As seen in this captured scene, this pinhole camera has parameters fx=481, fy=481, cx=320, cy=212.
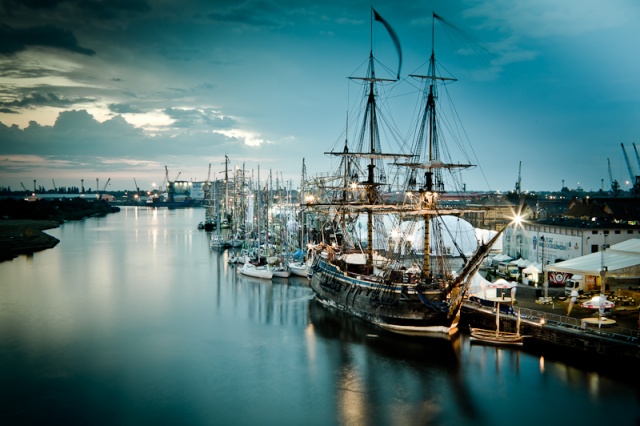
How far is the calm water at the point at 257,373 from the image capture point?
19.4 meters

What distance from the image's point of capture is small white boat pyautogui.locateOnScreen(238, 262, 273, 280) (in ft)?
154

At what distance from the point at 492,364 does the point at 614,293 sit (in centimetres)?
1032

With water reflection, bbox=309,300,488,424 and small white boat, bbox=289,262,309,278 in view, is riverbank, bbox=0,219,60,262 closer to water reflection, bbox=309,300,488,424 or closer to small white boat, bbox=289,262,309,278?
small white boat, bbox=289,262,309,278

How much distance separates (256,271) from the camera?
4775cm

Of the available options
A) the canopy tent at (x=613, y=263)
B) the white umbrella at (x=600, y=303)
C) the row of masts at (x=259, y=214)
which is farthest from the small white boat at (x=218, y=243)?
the white umbrella at (x=600, y=303)

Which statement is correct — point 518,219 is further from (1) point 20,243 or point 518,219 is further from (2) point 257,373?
(1) point 20,243

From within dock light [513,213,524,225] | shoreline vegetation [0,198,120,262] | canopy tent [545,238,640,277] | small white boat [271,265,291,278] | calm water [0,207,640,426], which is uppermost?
dock light [513,213,524,225]

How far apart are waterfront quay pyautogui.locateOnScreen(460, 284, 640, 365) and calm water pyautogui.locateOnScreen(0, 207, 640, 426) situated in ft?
3.78

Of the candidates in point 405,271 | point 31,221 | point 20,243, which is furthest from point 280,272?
point 31,221

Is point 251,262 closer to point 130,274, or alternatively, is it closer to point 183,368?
point 130,274

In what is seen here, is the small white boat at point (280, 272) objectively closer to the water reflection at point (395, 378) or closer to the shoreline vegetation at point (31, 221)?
the water reflection at point (395, 378)

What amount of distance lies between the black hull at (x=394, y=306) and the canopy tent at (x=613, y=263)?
753 cm

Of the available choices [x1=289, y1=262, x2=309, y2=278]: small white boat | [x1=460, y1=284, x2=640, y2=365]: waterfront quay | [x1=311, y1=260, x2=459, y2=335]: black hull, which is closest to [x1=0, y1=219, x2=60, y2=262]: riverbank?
[x1=289, y1=262, x2=309, y2=278]: small white boat

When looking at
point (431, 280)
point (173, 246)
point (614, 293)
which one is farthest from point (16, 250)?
point (614, 293)
